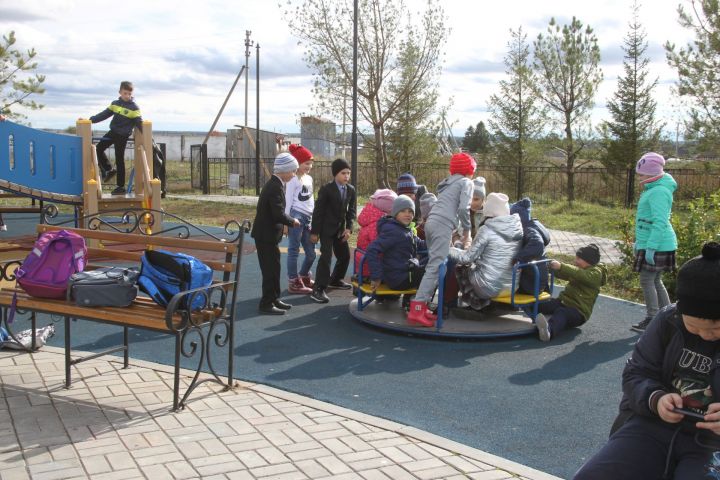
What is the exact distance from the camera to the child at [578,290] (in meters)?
6.64

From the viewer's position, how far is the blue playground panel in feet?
32.4

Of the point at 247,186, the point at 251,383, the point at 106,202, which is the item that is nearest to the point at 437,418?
the point at 251,383

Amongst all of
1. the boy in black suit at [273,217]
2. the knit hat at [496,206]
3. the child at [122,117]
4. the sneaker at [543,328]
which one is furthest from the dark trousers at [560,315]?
the child at [122,117]

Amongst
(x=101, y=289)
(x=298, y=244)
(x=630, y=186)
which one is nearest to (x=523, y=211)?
(x=298, y=244)

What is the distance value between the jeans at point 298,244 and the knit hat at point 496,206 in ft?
7.63

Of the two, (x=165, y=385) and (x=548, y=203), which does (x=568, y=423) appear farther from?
(x=548, y=203)

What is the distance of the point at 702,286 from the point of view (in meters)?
2.64

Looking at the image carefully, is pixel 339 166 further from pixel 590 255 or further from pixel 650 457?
pixel 650 457

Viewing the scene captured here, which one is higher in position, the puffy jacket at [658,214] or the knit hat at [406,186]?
the knit hat at [406,186]

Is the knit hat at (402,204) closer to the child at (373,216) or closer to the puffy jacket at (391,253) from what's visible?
the puffy jacket at (391,253)

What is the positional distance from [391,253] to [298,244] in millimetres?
1815

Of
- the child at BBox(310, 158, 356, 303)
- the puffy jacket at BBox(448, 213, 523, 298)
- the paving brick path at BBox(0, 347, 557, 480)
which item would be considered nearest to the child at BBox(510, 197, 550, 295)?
A: the puffy jacket at BBox(448, 213, 523, 298)

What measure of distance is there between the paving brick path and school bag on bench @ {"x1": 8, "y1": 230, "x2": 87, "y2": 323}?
0.64m

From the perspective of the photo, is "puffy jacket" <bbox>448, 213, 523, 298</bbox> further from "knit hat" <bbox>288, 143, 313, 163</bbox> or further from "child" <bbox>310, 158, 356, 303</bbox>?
"knit hat" <bbox>288, 143, 313, 163</bbox>
